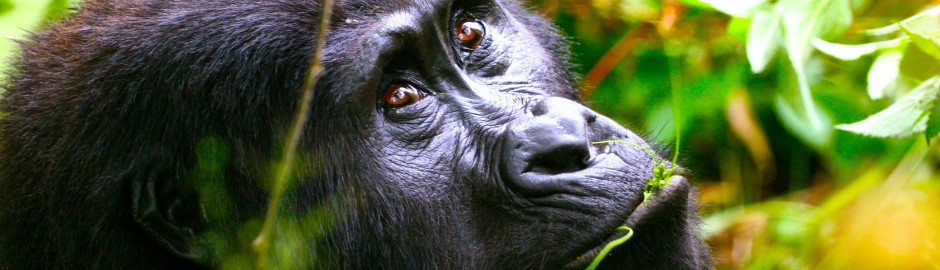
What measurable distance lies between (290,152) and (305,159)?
22 cm

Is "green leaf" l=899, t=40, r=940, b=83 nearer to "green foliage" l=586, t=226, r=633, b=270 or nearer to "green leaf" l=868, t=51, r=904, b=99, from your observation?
"green leaf" l=868, t=51, r=904, b=99

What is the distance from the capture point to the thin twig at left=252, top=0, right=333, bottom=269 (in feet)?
6.29

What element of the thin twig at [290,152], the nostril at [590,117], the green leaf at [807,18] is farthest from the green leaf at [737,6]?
the thin twig at [290,152]

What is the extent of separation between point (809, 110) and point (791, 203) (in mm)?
686

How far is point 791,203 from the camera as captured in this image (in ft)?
12.3

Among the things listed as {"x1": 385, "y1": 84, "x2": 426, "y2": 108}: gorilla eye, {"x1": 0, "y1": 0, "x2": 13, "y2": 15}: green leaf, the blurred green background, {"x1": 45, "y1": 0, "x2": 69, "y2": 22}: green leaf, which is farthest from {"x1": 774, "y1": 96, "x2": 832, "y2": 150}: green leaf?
{"x1": 0, "y1": 0, "x2": 13, "y2": 15}: green leaf

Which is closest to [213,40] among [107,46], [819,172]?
[107,46]

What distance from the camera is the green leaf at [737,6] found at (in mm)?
2701

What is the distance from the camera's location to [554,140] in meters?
2.09

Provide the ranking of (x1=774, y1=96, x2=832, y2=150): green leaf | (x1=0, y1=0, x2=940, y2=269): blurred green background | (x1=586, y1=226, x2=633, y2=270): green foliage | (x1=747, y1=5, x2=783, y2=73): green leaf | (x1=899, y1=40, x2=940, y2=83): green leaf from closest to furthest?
1. (x1=586, y1=226, x2=633, y2=270): green foliage
2. (x1=899, y1=40, x2=940, y2=83): green leaf
3. (x1=747, y1=5, x2=783, y2=73): green leaf
4. (x1=0, y1=0, x2=940, y2=269): blurred green background
5. (x1=774, y1=96, x2=832, y2=150): green leaf

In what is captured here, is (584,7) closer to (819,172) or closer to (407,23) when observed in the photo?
(819,172)

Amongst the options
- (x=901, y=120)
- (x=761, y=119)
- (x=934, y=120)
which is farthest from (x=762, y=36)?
(x=761, y=119)

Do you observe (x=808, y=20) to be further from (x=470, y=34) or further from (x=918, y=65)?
(x=470, y=34)

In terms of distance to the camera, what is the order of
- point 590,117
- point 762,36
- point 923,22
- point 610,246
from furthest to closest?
point 762,36 → point 923,22 → point 590,117 → point 610,246
